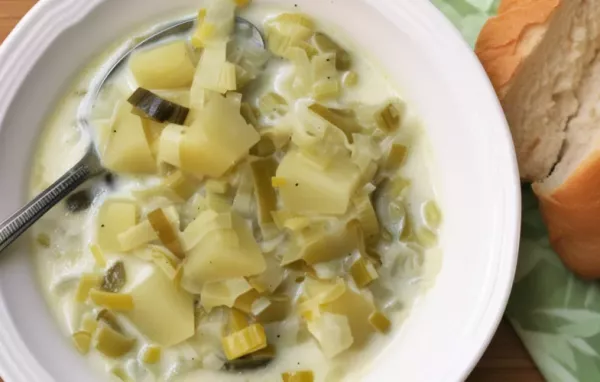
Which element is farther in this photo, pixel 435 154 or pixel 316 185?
pixel 435 154

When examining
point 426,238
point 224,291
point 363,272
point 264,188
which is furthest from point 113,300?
point 426,238

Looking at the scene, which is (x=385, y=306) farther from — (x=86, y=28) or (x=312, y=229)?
(x=86, y=28)

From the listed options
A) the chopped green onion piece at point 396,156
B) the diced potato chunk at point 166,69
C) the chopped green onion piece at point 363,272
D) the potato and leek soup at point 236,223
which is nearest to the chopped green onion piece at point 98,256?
the potato and leek soup at point 236,223

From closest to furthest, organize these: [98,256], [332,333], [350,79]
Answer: [332,333], [98,256], [350,79]

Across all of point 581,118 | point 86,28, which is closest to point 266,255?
point 86,28

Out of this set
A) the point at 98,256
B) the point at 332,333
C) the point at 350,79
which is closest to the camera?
the point at 332,333

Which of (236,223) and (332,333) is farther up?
(236,223)

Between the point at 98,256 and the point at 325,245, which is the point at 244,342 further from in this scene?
the point at 98,256

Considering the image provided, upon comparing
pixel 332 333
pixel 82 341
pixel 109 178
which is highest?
pixel 109 178
